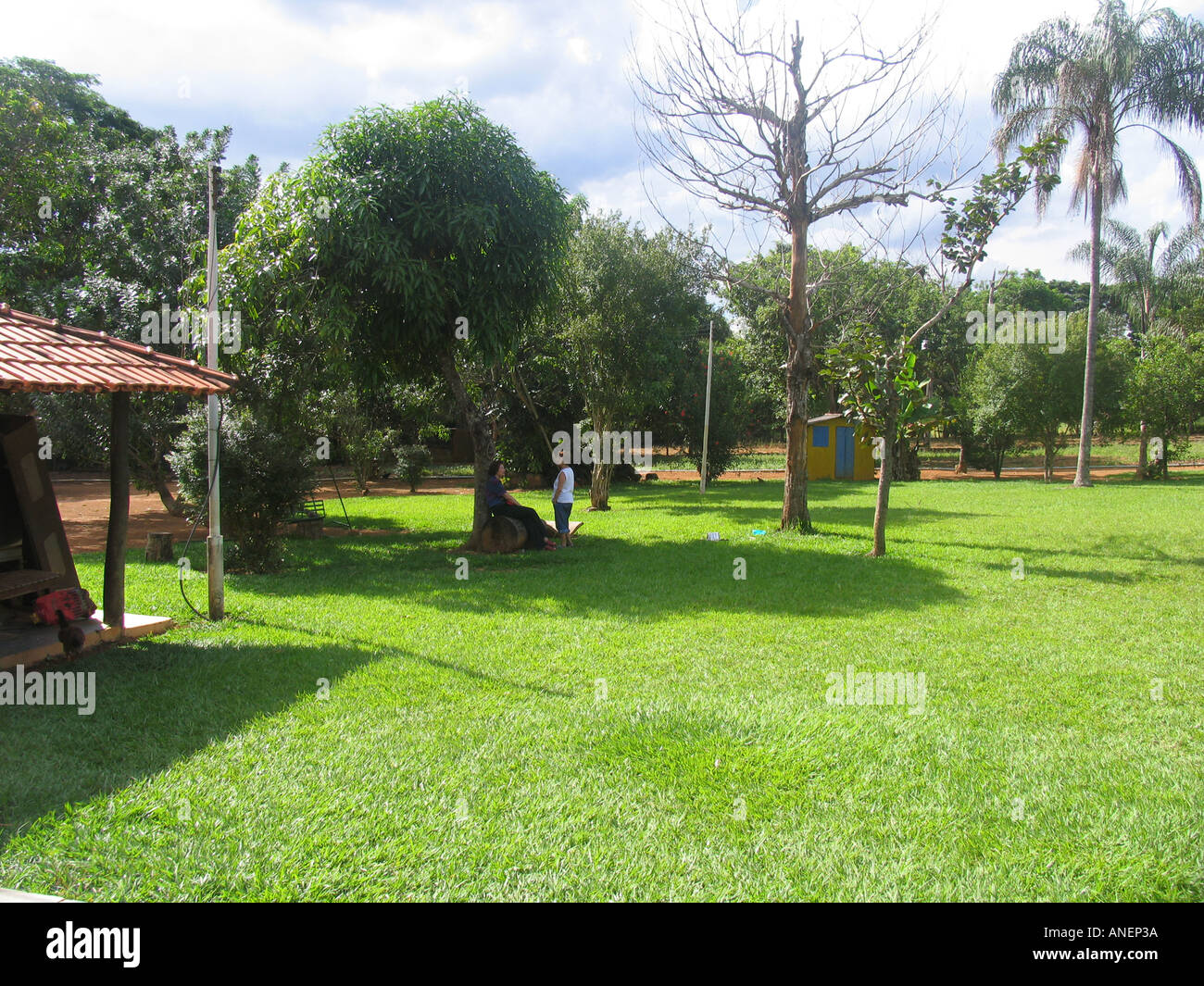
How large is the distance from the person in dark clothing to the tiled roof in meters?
6.03

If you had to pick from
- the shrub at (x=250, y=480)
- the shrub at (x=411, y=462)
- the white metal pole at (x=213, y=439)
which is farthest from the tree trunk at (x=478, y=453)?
the shrub at (x=411, y=462)

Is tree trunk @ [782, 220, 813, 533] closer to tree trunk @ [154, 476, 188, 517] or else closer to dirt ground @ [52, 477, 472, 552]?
dirt ground @ [52, 477, 472, 552]

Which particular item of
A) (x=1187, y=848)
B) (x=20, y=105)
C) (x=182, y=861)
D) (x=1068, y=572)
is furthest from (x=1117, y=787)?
(x=20, y=105)

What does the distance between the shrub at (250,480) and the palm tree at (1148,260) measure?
37836 mm

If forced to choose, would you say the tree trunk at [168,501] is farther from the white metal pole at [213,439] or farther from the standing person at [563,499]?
the white metal pole at [213,439]

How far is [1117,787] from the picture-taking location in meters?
4.24

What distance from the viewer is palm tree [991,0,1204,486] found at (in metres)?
22.5

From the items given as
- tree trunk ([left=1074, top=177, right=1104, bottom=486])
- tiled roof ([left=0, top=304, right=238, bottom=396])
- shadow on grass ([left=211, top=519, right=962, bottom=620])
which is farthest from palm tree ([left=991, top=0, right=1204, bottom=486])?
tiled roof ([left=0, top=304, right=238, bottom=396])

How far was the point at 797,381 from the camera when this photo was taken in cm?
1478
